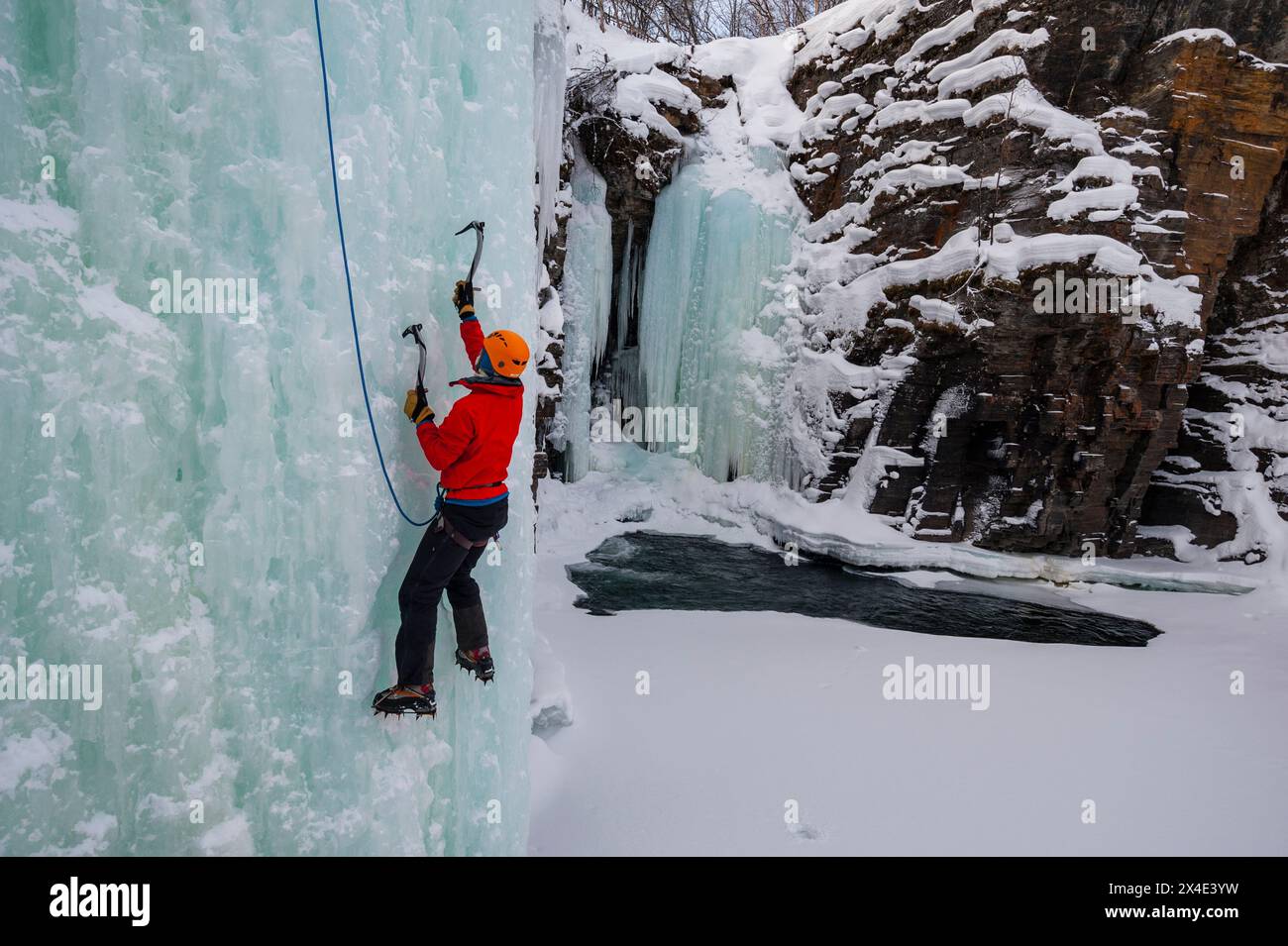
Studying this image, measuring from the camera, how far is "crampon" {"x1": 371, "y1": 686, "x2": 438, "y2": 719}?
250 centimetres

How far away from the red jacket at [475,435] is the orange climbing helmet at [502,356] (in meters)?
0.04

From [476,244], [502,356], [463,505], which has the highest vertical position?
[476,244]

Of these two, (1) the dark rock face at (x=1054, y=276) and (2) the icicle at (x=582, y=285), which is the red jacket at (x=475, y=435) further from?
(2) the icicle at (x=582, y=285)

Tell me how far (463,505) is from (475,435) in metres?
0.28

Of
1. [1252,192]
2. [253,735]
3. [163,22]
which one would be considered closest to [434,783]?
[253,735]

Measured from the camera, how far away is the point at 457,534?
2627 mm

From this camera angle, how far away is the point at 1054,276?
27.7 ft

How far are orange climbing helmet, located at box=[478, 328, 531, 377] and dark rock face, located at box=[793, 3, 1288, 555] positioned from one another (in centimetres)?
812

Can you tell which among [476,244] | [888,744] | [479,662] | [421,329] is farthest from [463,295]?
[888,744]

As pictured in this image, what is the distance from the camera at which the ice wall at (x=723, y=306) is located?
11406 millimetres

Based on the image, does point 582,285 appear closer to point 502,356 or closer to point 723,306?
point 723,306
